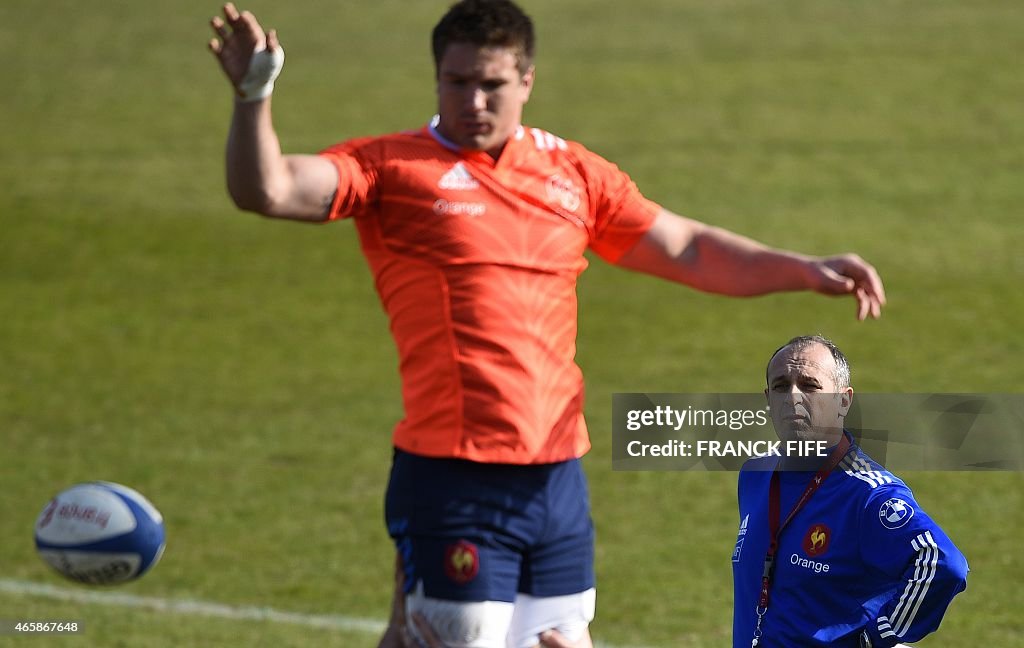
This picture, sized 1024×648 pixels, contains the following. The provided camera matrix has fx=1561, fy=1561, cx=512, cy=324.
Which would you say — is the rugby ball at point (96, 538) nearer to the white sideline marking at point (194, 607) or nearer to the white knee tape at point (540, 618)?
the white knee tape at point (540, 618)

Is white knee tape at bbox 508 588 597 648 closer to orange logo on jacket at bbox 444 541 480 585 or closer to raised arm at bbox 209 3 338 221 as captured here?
orange logo on jacket at bbox 444 541 480 585

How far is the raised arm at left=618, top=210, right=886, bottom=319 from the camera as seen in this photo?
502cm

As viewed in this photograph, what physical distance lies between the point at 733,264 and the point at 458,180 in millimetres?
1057

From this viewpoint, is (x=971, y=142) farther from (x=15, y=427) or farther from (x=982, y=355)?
→ (x=15, y=427)

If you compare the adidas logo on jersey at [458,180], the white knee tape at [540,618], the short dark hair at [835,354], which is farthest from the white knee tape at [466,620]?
the short dark hair at [835,354]

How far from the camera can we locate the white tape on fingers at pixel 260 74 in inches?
167

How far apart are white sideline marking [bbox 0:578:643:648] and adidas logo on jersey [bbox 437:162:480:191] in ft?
12.7

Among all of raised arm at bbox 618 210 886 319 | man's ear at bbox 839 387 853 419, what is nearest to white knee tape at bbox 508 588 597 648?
raised arm at bbox 618 210 886 319

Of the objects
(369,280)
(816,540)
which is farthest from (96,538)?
(369,280)

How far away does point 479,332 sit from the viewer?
4746mm

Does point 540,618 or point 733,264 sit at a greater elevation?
point 733,264

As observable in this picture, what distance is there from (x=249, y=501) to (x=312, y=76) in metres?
13.6

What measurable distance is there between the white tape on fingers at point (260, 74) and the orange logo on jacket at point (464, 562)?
57.2 inches

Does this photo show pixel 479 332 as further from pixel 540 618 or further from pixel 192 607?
pixel 192 607
